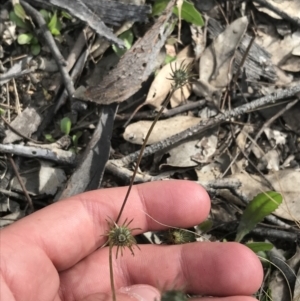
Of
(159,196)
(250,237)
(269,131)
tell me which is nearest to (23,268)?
(159,196)

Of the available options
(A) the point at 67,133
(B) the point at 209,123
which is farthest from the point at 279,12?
(A) the point at 67,133

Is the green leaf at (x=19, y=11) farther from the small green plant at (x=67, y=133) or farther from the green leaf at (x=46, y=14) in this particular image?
the small green plant at (x=67, y=133)

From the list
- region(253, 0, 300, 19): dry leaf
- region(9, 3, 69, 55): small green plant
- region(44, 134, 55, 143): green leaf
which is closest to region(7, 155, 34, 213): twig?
region(44, 134, 55, 143): green leaf

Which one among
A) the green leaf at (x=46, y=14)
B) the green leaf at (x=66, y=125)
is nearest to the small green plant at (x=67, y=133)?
the green leaf at (x=66, y=125)

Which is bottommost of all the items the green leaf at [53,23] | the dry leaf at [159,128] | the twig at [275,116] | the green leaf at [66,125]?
the green leaf at [66,125]

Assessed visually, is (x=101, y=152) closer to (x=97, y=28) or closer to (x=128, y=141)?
(x=128, y=141)

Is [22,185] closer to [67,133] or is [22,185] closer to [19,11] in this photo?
[67,133]

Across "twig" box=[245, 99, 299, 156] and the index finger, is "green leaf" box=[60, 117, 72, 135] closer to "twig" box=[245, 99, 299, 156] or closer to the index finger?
the index finger
